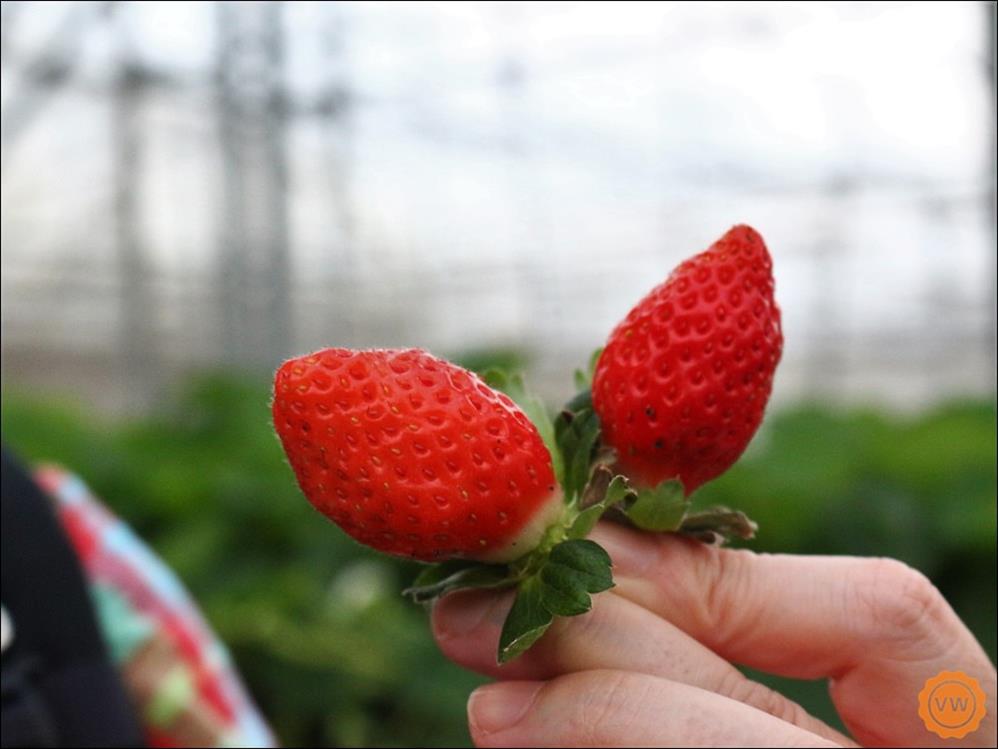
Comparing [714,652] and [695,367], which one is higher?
[695,367]

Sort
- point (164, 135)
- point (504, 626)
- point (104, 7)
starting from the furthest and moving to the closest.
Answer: point (164, 135), point (104, 7), point (504, 626)

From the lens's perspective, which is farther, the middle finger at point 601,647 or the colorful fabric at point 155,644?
the colorful fabric at point 155,644

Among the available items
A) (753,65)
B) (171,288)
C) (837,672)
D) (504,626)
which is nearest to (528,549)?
(504,626)

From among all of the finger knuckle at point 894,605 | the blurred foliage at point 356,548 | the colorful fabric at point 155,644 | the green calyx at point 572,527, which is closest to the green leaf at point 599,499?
the green calyx at point 572,527

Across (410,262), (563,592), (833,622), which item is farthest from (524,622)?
(410,262)

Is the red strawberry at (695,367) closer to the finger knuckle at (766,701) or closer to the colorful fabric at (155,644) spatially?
the finger knuckle at (766,701)

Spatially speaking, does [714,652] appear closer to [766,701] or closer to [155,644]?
[766,701]

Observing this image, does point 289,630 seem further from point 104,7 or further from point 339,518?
point 104,7
